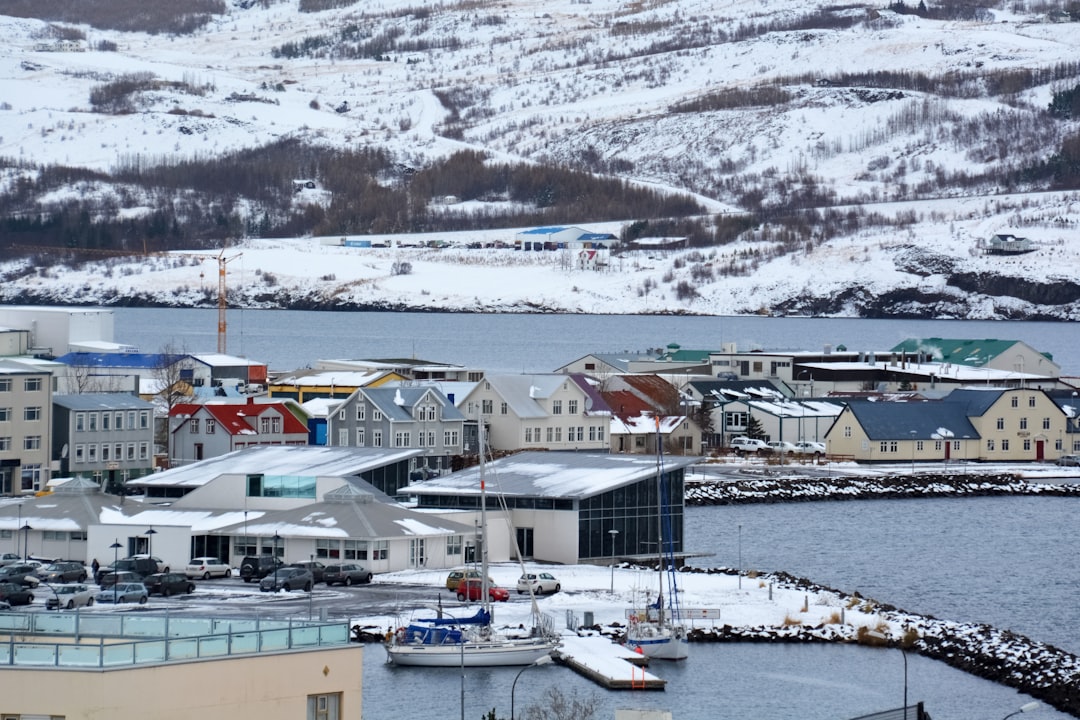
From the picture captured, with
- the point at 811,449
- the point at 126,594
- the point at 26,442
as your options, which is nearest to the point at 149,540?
the point at 126,594

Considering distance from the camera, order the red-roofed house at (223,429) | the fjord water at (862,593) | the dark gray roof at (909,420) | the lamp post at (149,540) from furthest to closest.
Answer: the dark gray roof at (909,420)
the red-roofed house at (223,429)
the lamp post at (149,540)
the fjord water at (862,593)

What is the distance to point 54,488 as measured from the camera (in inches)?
1383

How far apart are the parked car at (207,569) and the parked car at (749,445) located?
24.5 m

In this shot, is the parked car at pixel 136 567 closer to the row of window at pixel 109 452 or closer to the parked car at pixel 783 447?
the row of window at pixel 109 452

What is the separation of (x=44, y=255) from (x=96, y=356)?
469 ft

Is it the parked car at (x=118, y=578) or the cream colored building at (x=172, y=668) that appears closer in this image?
the cream colored building at (x=172, y=668)

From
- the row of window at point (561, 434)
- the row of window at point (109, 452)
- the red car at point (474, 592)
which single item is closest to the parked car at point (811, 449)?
the row of window at point (561, 434)

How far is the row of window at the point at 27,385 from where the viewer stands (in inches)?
1540

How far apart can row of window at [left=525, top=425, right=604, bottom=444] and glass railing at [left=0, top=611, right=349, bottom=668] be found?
35086mm

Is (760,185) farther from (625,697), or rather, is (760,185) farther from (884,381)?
(625,697)

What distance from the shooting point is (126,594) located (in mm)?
26781

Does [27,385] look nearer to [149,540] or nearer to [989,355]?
[149,540]

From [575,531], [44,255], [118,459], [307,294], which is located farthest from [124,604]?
[44,255]

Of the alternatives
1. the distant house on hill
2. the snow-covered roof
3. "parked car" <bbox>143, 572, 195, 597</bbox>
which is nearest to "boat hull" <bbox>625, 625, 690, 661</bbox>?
"parked car" <bbox>143, 572, 195, 597</bbox>
